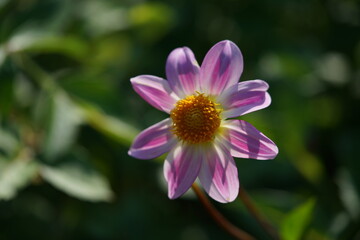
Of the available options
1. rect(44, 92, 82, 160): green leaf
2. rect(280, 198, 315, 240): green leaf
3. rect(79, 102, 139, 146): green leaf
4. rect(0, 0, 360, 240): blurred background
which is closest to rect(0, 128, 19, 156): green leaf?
rect(0, 0, 360, 240): blurred background

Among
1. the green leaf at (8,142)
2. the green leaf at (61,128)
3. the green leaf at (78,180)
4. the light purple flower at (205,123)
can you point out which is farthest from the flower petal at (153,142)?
the green leaf at (8,142)

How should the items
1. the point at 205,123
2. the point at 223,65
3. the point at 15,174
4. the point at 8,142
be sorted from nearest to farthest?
the point at 223,65 → the point at 205,123 → the point at 15,174 → the point at 8,142

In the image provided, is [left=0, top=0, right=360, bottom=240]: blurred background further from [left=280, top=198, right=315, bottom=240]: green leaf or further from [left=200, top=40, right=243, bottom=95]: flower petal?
[left=200, top=40, right=243, bottom=95]: flower petal

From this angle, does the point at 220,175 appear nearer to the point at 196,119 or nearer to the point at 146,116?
the point at 196,119

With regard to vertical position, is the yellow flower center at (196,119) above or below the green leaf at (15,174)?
above

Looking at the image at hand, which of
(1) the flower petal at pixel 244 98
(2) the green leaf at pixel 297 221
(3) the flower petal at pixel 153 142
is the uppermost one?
(1) the flower petal at pixel 244 98

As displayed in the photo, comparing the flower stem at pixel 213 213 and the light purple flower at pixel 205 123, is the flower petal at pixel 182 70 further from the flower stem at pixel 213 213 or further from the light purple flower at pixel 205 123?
the flower stem at pixel 213 213

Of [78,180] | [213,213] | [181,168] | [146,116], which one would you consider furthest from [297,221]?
[146,116]
